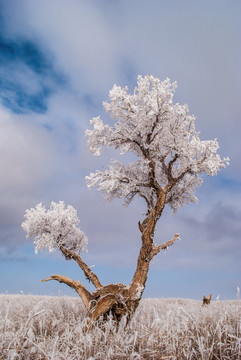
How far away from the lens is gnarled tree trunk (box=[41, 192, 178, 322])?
10.1 meters

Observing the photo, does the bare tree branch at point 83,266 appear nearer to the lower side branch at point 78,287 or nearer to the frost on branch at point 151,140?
the lower side branch at point 78,287

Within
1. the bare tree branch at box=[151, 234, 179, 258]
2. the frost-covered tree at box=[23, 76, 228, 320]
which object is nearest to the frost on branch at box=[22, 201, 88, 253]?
the frost-covered tree at box=[23, 76, 228, 320]

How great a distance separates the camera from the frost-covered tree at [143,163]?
42.6 feet

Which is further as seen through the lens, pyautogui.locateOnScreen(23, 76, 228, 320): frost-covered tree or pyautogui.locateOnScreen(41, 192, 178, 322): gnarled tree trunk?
pyautogui.locateOnScreen(23, 76, 228, 320): frost-covered tree

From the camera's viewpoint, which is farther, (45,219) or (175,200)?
(175,200)

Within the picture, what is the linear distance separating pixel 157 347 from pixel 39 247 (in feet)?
30.0

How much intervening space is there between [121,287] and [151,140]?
679 centimetres

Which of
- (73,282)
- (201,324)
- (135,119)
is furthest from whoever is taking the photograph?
(135,119)

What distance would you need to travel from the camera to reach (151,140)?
1380 cm

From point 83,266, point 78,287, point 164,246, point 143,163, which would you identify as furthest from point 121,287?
point 143,163

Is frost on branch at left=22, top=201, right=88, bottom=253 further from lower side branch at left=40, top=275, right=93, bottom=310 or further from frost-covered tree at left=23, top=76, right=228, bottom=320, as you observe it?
lower side branch at left=40, top=275, right=93, bottom=310

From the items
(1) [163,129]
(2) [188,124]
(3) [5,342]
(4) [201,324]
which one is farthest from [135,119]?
(3) [5,342]

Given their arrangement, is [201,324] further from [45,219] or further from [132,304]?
[45,219]

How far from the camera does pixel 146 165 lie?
1351 centimetres
